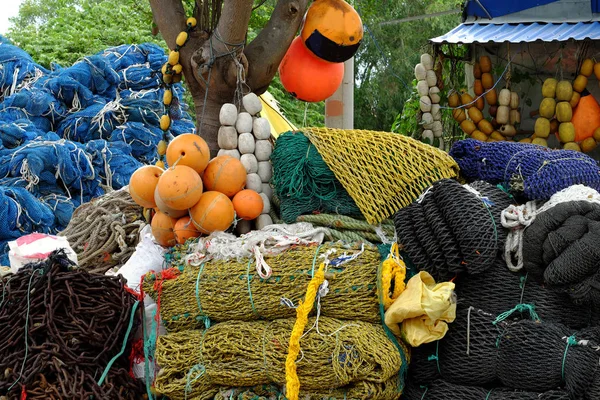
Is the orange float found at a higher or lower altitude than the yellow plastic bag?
lower

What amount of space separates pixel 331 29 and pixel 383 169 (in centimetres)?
113

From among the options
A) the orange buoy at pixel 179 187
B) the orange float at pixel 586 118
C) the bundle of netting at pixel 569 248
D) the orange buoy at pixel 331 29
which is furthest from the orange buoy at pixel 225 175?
the orange float at pixel 586 118

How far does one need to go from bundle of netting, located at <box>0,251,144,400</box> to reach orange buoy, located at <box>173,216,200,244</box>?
0.41 metres

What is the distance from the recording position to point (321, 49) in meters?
4.88

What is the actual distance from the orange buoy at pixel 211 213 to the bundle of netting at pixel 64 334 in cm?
54

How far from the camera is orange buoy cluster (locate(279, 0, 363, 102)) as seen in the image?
190 inches

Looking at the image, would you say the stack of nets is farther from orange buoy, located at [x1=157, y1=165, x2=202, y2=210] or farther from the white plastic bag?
orange buoy, located at [x1=157, y1=165, x2=202, y2=210]

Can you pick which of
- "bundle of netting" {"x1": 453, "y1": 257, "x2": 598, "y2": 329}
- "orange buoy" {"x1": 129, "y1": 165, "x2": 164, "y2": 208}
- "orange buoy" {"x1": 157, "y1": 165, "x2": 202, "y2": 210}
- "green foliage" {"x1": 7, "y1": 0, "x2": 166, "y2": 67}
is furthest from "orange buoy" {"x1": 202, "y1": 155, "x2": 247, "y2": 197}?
"green foliage" {"x1": 7, "y1": 0, "x2": 166, "y2": 67}

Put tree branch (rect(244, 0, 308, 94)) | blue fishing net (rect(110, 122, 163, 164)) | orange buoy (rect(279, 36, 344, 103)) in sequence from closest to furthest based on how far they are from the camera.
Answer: tree branch (rect(244, 0, 308, 94)) < orange buoy (rect(279, 36, 344, 103)) < blue fishing net (rect(110, 122, 163, 164))

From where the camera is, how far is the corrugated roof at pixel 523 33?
7484 millimetres

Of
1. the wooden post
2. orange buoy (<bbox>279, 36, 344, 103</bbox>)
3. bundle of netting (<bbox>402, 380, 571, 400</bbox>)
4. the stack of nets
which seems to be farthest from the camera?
the stack of nets

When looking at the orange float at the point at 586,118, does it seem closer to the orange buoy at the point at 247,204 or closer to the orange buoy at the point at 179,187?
the orange buoy at the point at 247,204

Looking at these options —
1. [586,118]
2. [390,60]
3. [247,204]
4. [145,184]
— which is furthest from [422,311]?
[390,60]

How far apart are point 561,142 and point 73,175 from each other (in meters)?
5.00
